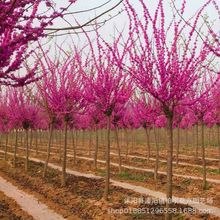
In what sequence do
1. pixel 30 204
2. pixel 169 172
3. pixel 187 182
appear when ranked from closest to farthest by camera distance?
pixel 169 172, pixel 30 204, pixel 187 182

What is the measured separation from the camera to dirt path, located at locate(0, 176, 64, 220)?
929 centimetres

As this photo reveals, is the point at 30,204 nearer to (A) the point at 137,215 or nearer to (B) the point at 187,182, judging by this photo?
(A) the point at 137,215

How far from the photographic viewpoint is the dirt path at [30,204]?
929 centimetres

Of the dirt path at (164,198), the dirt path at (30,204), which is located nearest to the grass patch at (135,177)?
the dirt path at (164,198)

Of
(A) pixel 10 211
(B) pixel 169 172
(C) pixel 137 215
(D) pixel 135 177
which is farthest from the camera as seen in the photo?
(D) pixel 135 177

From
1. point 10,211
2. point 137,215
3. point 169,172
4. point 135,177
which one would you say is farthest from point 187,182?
point 169,172

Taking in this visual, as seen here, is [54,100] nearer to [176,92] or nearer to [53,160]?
[176,92]

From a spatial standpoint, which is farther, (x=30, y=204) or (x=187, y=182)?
(x=187, y=182)

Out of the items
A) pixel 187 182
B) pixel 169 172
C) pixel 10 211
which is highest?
pixel 169 172

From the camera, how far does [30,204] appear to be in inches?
419

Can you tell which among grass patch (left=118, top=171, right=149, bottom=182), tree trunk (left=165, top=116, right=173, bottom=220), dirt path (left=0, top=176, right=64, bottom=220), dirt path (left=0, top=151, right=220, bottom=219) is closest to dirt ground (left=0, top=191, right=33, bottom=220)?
dirt path (left=0, top=176, right=64, bottom=220)

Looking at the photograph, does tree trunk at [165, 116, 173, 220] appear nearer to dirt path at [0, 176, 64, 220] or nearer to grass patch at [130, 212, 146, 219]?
grass patch at [130, 212, 146, 219]

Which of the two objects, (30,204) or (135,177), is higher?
(135,177)

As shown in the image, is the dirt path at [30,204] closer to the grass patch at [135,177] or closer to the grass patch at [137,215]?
the grass patch at [137,215]
